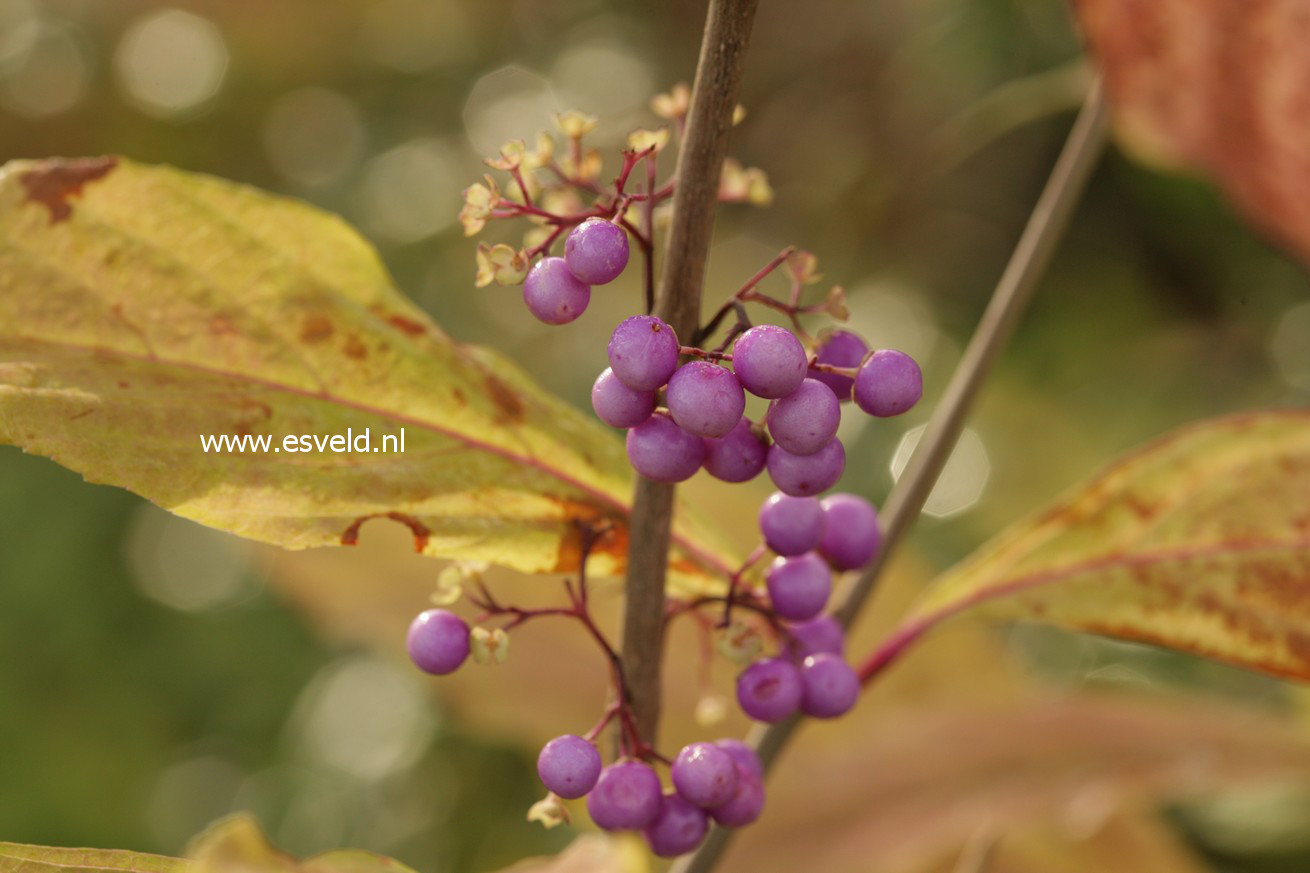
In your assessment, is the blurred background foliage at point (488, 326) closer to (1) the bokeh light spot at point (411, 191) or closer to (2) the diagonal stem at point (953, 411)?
(1) the bokeh light spot at point (411, 191)

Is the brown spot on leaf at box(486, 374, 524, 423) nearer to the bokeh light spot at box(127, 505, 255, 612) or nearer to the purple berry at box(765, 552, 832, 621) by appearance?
the purple berry at box(765, 552, 832, 621)

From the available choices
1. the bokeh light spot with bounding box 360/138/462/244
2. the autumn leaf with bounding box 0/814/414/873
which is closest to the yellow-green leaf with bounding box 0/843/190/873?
the autumn leaf with bounding box 0/814/414/873

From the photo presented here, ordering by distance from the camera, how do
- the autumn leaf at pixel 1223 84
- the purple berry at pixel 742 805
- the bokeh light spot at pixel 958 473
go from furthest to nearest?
the bokeh light spot at pixel 958 473
the autumn leaf at pixel 1223 84
the purple berry at pixel 742 805

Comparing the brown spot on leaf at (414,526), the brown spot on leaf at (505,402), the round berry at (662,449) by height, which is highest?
the round berry at (662,449)

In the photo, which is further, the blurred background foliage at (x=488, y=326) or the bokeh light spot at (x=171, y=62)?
the bokeh light spot at (x=171, y=62)

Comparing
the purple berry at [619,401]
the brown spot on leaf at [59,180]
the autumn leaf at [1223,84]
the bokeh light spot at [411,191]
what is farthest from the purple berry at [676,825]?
the bokeh light spot at [411,191]
